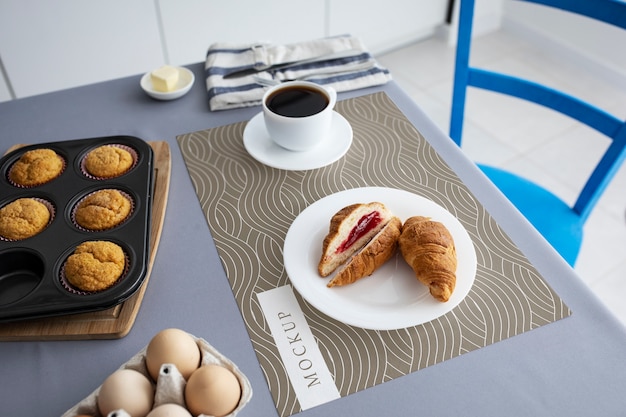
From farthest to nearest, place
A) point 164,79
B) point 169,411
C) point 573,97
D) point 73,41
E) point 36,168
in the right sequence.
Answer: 1. point 73,41
2. point 573,97
3. point 164,79
4. point 36,168
5. point 169,411

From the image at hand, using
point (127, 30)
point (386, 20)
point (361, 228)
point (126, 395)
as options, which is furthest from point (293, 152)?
point (386, 20)

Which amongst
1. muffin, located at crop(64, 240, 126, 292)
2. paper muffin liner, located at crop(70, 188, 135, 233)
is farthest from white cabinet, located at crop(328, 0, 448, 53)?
muffin, located at crop(64, 240, 126, 292)

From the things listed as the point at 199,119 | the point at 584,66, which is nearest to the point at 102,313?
A: the point at 199,119

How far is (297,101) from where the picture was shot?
104 centimetres

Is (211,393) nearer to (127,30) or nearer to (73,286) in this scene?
(73,286)

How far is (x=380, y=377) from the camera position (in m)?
0.71

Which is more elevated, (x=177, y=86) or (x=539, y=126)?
(x=177, y=86)

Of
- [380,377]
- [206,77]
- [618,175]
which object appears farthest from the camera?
[618,175]

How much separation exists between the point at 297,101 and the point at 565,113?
2.25 feet

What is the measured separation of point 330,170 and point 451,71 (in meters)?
1.99

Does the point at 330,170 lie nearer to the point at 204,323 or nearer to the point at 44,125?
the point at 204,323

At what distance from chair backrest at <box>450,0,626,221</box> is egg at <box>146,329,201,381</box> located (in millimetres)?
1011

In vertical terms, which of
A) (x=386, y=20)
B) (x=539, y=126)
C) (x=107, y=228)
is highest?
(x=107, y=228)

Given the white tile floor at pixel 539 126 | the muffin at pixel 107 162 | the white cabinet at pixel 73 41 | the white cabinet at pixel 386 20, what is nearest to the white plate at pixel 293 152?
the muffin at pixel 107 162
